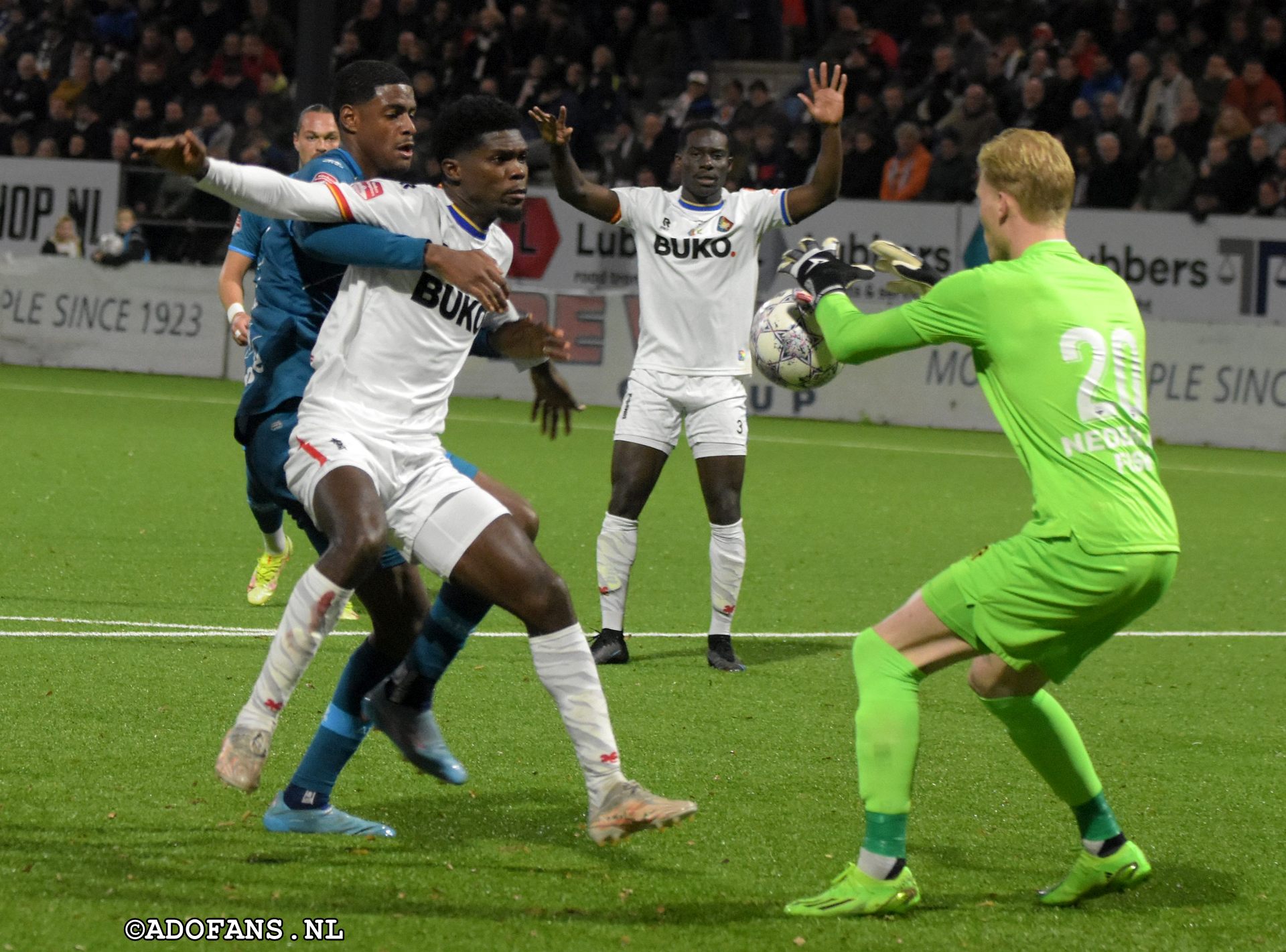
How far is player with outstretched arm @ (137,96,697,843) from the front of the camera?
16.1ft

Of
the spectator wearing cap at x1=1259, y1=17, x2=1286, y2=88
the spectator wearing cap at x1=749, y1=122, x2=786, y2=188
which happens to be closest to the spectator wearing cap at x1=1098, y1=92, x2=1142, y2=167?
the spectator wearing cap at x1=1259, y1=17, x2=1286, y2=88

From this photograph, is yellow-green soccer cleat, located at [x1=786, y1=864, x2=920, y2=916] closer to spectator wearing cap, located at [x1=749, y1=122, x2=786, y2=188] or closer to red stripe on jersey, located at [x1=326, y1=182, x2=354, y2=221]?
red stripe on jersey, located at [x1=326, y1=182, x2=354, y2=221]

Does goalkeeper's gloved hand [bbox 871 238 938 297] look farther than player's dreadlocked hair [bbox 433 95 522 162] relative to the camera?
No

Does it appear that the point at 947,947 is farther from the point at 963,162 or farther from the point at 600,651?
the point at 963,162

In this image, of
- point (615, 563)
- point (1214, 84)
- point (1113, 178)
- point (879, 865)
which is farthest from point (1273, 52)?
point (879, 865)

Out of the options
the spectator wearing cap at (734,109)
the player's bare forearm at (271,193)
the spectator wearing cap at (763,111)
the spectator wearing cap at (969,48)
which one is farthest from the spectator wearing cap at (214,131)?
the player's bare forearm at (271,193)

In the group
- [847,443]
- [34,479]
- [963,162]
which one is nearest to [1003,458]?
[847,443]

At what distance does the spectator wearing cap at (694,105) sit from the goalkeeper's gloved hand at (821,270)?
17.4 metres

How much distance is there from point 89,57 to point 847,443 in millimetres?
15216

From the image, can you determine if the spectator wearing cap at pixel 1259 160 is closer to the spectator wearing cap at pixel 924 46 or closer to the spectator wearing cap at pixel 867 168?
the spectator wearing cap at pixel 867 168

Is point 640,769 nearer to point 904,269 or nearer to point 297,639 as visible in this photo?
point 297,639

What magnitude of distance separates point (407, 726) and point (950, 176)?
16.6 m

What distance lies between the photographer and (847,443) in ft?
58.1

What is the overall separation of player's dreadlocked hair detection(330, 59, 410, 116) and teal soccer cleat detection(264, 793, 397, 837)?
2.12 meters
